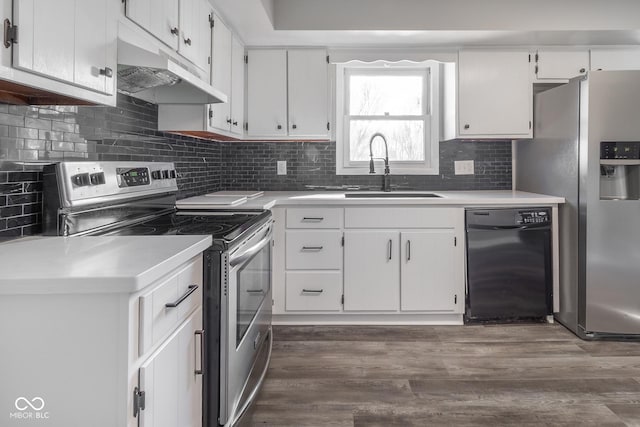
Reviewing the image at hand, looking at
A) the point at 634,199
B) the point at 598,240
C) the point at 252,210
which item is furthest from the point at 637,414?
the point at 252,210

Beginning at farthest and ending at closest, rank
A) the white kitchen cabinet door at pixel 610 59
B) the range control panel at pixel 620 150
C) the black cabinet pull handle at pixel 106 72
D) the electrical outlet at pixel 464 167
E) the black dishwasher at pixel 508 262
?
the electrical outlet at pixel 464 167 < the white kitchen cabinet door at pixel 610 59 < the black dishwasher at pixel 508 262 < the range control panel at pixel 620 150 < the black cabinet pull handle at pixel 106 72

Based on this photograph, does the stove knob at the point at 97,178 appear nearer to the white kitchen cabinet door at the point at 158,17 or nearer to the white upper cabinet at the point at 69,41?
the white upper cabinet at the point at 69,41

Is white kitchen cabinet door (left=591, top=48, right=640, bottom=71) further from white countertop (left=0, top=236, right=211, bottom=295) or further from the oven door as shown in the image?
white countertop (left=0, top=236, right=211, bottom=295)

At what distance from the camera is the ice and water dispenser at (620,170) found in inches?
107

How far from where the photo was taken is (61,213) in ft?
4.93

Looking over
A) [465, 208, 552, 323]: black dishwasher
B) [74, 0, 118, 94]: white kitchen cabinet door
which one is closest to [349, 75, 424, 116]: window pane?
[465, 208, 552, 323]: black dishwasher

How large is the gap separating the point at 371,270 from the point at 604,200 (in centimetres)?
149

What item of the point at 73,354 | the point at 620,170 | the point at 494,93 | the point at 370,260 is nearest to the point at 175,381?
the point at 73,354

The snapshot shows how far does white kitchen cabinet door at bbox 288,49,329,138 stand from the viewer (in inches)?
132

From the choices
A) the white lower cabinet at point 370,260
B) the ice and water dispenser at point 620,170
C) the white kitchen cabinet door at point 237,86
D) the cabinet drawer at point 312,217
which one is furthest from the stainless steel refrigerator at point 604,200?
the white kitchen cabinet door at point 237,86

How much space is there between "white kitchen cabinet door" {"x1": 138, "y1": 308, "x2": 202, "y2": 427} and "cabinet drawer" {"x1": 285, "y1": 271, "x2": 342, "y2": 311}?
1585mm

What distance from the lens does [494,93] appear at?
3.34m

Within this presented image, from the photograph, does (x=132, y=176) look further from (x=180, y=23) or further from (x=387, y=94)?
(x=387, y=94)

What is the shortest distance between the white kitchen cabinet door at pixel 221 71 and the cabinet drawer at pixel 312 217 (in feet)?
2.32
